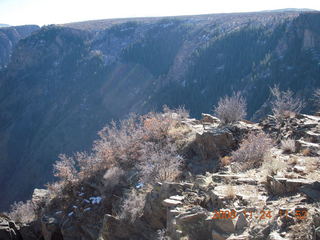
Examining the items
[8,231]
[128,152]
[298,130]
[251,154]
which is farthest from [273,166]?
[8,231]

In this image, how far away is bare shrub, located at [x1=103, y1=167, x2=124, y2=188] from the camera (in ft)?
31.1

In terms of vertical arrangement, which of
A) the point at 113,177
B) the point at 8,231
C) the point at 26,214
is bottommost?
the point at 26,214

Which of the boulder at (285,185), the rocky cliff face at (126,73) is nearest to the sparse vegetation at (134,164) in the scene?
the boulder at (285,185)

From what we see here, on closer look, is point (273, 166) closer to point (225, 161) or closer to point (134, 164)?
point (225, 161)

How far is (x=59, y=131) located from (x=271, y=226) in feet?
225

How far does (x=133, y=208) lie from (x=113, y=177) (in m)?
2.16

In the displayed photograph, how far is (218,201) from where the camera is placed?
5.57 meters

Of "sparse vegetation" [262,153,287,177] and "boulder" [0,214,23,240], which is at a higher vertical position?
"sparse vegetation" [262,153,287,177]

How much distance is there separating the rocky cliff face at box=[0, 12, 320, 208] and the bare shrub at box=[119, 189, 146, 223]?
37.1m

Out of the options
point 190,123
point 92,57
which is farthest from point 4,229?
point 92,57

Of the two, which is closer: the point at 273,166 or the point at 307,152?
the point at 273,166

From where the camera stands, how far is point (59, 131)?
68.8m

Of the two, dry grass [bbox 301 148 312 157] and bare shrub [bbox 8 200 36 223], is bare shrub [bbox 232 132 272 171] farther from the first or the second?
bare shrub [bbox 8 200 36 223]
